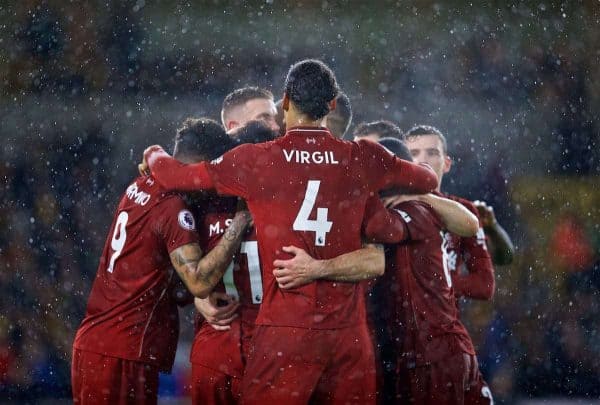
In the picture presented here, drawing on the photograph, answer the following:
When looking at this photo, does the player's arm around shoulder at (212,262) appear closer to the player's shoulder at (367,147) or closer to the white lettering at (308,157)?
the white lettering at (308,157)

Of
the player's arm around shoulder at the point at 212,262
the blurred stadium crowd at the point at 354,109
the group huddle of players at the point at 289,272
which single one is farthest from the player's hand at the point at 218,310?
the blurred stadium crowd at the point at 354,109

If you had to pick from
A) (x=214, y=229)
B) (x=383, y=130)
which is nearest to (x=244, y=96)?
(x=383, y=130)

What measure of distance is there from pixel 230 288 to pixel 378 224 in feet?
2.22

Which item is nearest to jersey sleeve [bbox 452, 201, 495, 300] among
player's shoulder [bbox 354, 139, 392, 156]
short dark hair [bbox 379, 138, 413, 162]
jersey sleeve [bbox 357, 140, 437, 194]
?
short dark hair [bbox 379, 138, 413, 162]

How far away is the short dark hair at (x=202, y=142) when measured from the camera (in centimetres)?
344

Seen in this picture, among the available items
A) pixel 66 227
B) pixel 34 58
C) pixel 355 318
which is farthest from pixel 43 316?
pixel 355 318

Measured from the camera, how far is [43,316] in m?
7.82

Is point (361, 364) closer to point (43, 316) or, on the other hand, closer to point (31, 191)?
point (43, 316)

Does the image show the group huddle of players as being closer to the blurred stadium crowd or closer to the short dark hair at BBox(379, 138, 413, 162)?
the short dark hair at BBox(379, 138, 413, 162)

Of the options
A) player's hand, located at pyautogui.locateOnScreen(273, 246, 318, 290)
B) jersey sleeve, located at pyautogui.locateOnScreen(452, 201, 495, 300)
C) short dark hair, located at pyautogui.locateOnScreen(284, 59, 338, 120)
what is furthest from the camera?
jersey sleeve, located at pyautogui.locateOnScreen(452, 201, 495, 300)

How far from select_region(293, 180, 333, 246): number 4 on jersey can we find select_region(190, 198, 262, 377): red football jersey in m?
0.34

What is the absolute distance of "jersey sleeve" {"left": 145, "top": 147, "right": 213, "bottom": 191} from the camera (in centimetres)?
312

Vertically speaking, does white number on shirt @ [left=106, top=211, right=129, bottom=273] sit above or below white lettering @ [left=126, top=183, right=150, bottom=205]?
below

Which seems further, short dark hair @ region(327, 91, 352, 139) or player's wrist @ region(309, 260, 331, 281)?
short dark hair @ region(327, 91, 352, 139)
